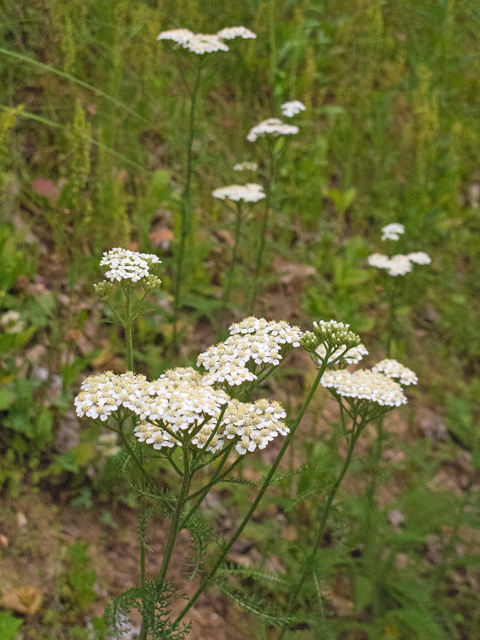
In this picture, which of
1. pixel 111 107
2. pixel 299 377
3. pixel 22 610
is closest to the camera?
pixel 22 610

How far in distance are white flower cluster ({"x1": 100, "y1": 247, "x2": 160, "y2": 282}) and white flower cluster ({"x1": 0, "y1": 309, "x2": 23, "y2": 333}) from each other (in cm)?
141

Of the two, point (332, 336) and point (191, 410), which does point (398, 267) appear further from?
point (191, 410)

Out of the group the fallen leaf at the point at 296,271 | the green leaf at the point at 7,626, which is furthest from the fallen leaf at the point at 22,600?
the fallen leaf at the point at 296,271

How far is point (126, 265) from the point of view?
1569mm

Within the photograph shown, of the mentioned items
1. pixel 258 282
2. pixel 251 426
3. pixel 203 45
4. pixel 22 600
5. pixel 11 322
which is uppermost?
pixel 203 45

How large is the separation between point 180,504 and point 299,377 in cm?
261

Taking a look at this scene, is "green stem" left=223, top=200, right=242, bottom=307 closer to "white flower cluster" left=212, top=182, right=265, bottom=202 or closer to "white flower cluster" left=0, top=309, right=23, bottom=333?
"white flower cluster" left=212, top=182, right=265, bottom=202

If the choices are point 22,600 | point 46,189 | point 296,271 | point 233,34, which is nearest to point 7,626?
point 22,600

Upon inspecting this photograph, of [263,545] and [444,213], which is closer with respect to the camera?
[263,545]

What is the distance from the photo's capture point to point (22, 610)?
81.5 inches

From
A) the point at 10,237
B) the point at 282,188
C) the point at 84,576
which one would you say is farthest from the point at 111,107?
the point at 84,576

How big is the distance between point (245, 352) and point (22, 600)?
4.94ft

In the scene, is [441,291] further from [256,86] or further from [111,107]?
[111,107]

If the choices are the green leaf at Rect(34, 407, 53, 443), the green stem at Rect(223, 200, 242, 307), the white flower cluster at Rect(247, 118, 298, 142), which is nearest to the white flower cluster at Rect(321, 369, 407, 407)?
the green stem at Rect(223, 200, 242, 307)
